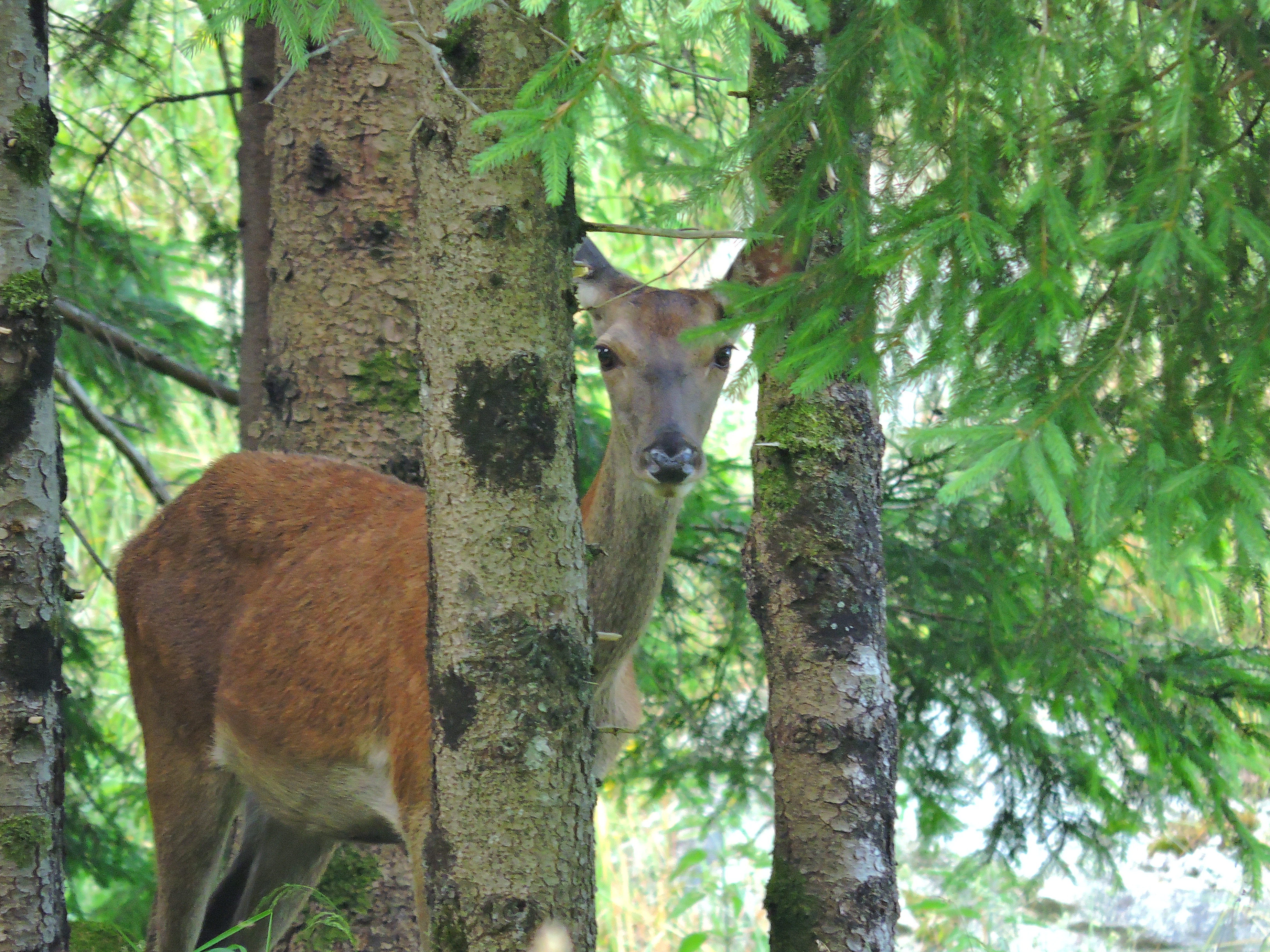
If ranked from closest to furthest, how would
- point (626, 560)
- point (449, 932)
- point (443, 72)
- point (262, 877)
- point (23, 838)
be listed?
point (443, 72), point (449, 932), point (23, 838), point (626, 560), point (262, 877)

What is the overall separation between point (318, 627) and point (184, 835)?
97 cm

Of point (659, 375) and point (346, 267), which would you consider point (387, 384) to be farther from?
point (659, 375)

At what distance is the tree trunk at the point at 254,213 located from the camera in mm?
5383

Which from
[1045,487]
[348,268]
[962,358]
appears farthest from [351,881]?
[1045,487]

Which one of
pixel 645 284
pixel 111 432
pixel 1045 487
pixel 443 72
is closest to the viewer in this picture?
pixel 1045 487

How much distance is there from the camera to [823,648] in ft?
12.1

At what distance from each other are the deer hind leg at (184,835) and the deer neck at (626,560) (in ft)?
5.71

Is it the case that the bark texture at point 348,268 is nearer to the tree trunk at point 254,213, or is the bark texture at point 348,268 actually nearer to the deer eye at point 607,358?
the tree trunk at point 254,213

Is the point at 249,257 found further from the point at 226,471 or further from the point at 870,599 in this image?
the point at 870,599

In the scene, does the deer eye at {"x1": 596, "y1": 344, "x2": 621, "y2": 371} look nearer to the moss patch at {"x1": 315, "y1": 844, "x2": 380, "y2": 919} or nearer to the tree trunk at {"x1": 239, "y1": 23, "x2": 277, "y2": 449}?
the tree trunk at {"x1": 239, "y1": 23, "x2": 277, "y2": 449}

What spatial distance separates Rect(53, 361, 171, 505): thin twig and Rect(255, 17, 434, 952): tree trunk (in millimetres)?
731

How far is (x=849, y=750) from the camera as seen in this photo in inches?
143

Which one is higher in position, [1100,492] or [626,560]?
[626,560]

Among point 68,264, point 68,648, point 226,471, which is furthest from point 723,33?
point 68,648
